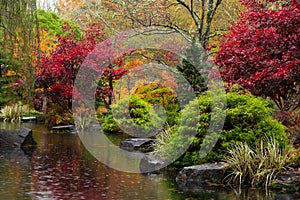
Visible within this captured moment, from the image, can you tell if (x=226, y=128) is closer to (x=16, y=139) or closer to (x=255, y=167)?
(x=255, y=167)

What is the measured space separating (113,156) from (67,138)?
14.4 feet

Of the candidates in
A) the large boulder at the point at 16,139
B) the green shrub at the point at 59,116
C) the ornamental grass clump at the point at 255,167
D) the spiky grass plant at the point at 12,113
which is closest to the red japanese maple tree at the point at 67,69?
the green shrub at the point at 59,116

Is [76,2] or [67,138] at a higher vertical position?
[76,2]

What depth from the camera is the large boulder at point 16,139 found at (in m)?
13.8

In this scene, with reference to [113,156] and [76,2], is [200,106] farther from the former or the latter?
[76,2]

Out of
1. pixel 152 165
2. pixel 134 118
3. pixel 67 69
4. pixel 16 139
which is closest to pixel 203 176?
pixel 152 165

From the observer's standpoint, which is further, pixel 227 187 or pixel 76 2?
pixel 76 2

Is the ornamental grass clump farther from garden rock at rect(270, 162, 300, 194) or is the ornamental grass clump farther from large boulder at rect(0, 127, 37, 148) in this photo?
large boulder at rect(0, 127, 37, 148)

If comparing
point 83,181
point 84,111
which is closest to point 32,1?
point 83,181

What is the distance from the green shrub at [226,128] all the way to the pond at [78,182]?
79cm

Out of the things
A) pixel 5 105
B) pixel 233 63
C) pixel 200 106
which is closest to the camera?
pixel 200 106

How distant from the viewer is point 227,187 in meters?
8.66

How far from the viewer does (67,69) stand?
2169 centimetres

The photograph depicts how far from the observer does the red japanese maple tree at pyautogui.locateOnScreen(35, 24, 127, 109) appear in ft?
69.3
